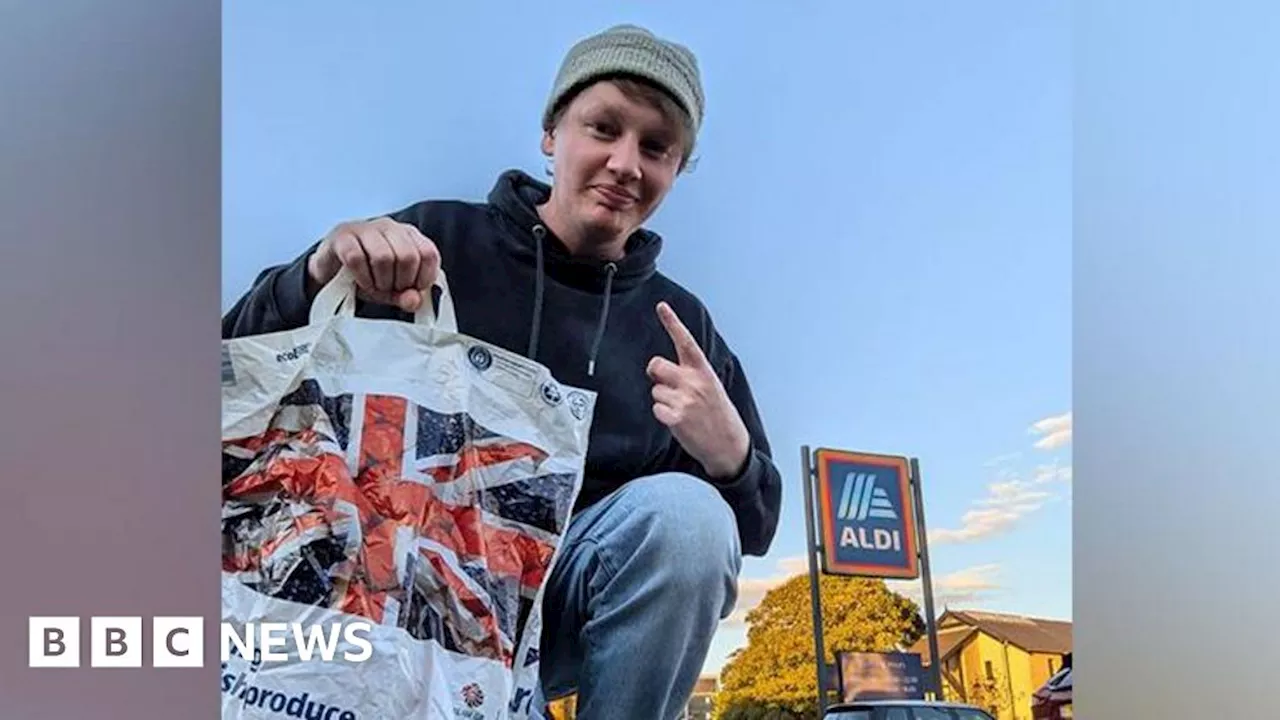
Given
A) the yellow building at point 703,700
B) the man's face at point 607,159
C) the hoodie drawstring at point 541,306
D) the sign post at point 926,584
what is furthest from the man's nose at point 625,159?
the yellow building at point 703,700

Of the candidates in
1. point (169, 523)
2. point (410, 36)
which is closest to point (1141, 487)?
point (410, 36)

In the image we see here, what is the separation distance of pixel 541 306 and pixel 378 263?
0.21 m

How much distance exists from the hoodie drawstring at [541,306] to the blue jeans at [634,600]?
18 cm

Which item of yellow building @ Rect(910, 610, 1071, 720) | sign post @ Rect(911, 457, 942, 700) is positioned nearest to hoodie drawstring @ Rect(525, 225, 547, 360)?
sign post @ Rect(911, 457, 942, 700)

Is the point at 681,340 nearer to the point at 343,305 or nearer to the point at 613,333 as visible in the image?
the point at 613,333

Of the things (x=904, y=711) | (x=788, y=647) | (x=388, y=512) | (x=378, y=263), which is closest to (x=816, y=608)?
(x=788, y=647)

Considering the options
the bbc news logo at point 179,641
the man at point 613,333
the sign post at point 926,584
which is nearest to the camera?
the bbc news logo at point 179,641

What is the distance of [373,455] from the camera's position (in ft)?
5.80

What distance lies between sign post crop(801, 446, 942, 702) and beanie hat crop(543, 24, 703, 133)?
47 cm

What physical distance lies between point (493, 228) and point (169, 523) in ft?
1.69

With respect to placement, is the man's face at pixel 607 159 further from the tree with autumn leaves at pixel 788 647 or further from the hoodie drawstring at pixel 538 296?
the tree with autumn leaves at pixel 788 647

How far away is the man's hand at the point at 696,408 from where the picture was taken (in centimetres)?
188

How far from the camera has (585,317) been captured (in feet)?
6.17

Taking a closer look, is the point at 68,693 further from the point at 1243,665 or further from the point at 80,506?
the point at 1243,665
